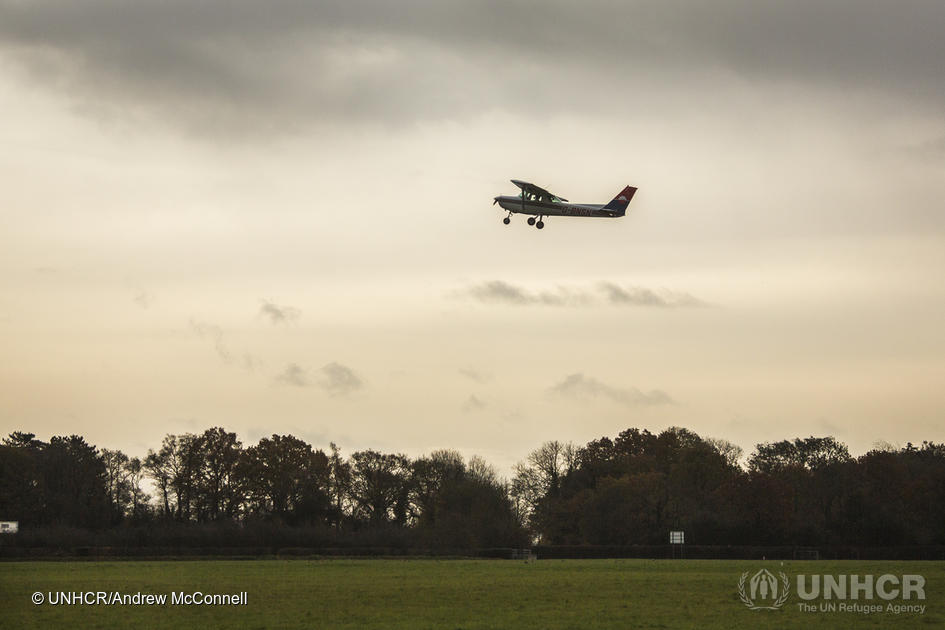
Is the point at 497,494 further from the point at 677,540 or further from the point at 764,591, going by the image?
the point at 764,591

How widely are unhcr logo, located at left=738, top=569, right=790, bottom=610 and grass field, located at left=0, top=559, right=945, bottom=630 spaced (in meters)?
0.83

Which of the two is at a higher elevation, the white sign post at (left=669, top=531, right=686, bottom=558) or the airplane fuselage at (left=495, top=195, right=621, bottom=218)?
the airplane fuselage at (left=495, top=195, right=621, bottom=218)

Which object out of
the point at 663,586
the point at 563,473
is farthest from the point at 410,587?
the point at 563,473

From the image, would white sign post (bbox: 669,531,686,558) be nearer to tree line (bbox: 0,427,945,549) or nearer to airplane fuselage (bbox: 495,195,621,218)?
tree line (bbox: 0,427,945,549)

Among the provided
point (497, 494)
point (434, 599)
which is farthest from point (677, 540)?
point (434, 599)

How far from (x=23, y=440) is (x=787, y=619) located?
Result: 14634 cm

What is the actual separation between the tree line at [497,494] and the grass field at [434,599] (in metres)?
42.8

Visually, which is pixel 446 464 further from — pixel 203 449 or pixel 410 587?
pixel 410 587

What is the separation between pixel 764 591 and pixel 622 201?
37.7 m

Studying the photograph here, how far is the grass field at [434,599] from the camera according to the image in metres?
48.6

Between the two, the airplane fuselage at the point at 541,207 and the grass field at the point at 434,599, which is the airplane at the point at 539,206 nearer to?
the airplane fuselage at the point at 541,207

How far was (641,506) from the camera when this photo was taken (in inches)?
5335

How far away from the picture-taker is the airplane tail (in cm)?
9194

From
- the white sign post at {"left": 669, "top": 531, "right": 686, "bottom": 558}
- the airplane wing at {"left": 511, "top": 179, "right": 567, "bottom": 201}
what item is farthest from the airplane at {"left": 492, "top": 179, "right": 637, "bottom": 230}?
the white sign post at {"left": 669, "top": 531, "right": 686, "bottom": 558}
